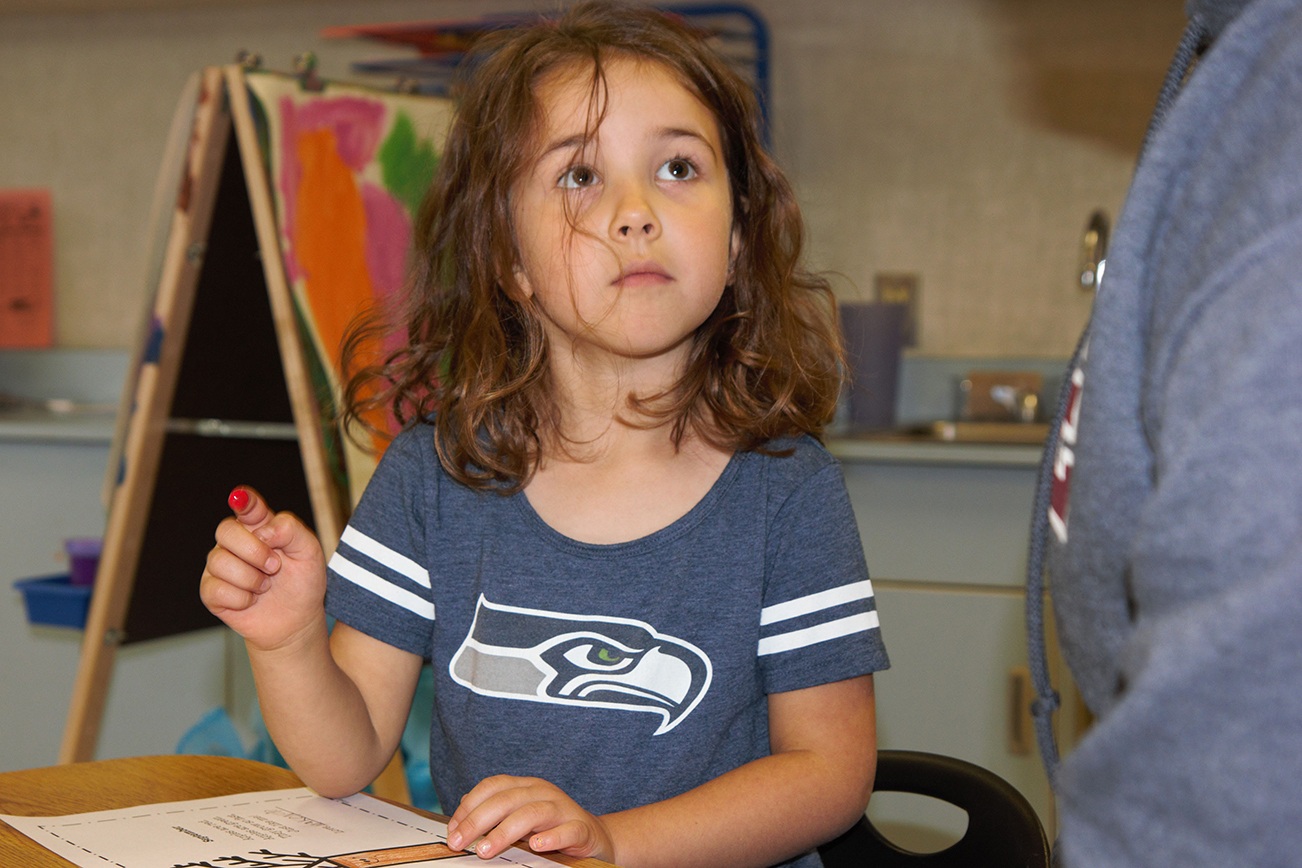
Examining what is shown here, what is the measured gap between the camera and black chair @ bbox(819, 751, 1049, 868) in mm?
791

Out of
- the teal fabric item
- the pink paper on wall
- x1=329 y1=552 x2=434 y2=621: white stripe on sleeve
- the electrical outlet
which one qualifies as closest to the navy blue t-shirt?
x1=329 y1=552 x2=434 y2=621: white stripe on sleeve

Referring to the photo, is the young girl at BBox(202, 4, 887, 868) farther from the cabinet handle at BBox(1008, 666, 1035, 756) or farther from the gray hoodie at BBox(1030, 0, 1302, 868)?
the cabinet handle at BBox(1008, 666, 1035, 756)

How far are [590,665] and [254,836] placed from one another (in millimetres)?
264

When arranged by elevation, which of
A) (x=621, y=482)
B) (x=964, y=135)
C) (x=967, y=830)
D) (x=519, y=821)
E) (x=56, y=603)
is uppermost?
(x=964, y=135)

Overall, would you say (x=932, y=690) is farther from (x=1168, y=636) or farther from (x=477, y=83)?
(x=1168, y=636)

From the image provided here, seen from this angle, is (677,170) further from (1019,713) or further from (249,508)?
(1019,713)

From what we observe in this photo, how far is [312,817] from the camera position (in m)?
0.65

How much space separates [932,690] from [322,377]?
99cm

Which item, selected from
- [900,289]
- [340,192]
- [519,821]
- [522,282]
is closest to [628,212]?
[522,282]

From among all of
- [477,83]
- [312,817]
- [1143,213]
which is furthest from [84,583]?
[1143,213]

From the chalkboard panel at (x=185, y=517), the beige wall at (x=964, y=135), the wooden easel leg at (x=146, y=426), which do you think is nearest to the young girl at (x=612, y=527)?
the wooden easel leg at (x=146, y=426)

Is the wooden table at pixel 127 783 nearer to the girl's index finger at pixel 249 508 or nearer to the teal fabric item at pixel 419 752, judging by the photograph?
the girl's index finger at pixel 249 508

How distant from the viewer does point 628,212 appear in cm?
81

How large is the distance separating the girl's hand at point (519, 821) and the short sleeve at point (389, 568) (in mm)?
241
